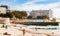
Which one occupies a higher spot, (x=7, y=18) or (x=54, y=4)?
(x=54, y=4)

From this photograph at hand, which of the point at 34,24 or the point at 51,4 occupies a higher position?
the point at 51,4

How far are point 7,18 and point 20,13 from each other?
0.92 m

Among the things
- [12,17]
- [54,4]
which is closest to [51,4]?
[54,4]

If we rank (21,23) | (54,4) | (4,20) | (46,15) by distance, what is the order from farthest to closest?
(46,15) < (21,23) < (4,20) < (54,4)

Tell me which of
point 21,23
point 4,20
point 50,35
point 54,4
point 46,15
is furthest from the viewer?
point 46,15

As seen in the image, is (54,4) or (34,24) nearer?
(54,4)

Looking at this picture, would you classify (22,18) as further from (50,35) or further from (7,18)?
(50,35)

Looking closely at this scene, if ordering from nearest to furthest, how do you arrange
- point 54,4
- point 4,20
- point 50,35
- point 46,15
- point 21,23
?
point 50,35, point 54,4, point 4,20, point 21,23, point 46,15

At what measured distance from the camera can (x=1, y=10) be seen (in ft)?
19.9

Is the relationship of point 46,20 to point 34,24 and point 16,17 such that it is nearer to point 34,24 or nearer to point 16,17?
point 34,24

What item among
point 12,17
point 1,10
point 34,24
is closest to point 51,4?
point 34,24

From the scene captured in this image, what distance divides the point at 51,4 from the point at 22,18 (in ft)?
4.44

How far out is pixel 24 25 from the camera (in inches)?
216

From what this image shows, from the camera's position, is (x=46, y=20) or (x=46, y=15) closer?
(x=46, y=20)
